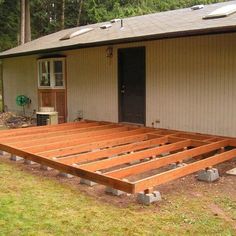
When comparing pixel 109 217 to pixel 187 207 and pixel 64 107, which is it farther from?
pixel 64 107

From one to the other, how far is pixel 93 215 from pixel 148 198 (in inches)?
28.3

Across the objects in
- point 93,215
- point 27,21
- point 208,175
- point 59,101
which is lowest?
point 93,215

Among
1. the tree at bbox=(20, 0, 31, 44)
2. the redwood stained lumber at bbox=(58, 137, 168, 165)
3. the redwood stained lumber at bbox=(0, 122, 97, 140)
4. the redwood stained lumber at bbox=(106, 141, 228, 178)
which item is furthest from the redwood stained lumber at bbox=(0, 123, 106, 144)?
the tree at bbox=(20, 0, 31, 44)

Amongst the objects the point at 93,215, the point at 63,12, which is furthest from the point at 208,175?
the point at 63,12

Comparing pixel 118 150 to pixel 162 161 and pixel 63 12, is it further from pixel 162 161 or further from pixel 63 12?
pixel 63 12

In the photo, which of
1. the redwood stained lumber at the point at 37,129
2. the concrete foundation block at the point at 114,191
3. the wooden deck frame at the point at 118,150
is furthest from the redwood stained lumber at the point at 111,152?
the redwood stained lumber at the point at 37,129

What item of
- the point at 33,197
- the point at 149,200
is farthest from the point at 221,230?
the point at 33,197

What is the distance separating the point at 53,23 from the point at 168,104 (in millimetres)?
21040

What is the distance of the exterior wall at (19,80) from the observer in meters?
13.0

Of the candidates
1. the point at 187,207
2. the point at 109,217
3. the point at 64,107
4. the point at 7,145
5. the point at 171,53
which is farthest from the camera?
the point at 64,107

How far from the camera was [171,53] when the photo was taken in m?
8.12

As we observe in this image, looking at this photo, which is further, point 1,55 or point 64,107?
point 1,55

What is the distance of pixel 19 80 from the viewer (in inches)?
552

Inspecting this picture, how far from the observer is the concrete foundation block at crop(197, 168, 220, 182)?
537 centimetres
